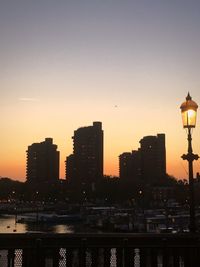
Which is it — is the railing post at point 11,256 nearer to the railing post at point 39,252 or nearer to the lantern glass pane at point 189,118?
the railing post at point 39,252

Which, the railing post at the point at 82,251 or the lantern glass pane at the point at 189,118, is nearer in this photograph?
the railing post at the point at 82,251

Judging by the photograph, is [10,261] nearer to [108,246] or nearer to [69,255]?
[69,255]

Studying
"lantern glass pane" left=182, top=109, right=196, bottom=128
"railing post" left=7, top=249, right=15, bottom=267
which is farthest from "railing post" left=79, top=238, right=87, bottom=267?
"lantern glass pane" left=182, top=109, right=196, bottom=128

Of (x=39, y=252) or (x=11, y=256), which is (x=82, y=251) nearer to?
(x=39, y=252)

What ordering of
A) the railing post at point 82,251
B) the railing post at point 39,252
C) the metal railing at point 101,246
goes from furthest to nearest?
the railing post at point 82,251
the metal railing at point 101,246
the railing post at point 39,252

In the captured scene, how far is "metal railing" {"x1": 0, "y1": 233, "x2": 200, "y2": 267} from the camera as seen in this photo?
49.5 feet

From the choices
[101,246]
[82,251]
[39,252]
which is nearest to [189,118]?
[101,246]

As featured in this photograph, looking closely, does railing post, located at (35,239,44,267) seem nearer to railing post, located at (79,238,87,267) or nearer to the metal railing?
the metal railing

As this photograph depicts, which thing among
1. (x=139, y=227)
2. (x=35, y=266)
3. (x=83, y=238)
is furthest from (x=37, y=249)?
(x=139, y=227)

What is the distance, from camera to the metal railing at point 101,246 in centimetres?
1509

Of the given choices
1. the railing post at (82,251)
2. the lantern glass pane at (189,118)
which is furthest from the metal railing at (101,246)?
the lantern glass pane at (189,118)

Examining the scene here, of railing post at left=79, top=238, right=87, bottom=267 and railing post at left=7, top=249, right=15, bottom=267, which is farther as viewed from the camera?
railing post at left=79, top=238, right=87, bottom=267

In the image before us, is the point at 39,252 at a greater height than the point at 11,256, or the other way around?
the point at 39,252

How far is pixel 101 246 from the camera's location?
1555 cm
